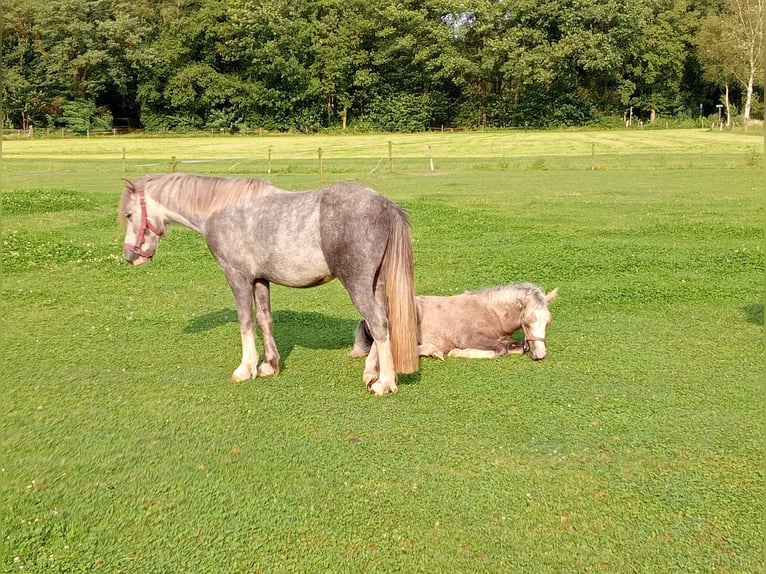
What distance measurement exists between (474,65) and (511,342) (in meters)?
72.2

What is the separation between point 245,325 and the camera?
6.79 meters

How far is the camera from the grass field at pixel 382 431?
4145 mm

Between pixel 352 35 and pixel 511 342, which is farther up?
pixel 352 35

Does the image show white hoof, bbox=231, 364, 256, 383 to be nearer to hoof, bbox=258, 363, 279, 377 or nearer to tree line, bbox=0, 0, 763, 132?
hoof, bbox=258, 363, 279, 377

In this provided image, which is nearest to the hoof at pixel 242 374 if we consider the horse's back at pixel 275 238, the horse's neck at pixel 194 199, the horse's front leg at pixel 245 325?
the horse's front leg at pixel 245 325

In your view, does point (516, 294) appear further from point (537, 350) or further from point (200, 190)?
point (200, 190)

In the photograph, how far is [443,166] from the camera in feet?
132

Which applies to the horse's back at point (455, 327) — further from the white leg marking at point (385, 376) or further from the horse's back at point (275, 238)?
the horse's back at point (275, 238)

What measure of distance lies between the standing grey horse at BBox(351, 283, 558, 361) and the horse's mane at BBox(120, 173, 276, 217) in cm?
201

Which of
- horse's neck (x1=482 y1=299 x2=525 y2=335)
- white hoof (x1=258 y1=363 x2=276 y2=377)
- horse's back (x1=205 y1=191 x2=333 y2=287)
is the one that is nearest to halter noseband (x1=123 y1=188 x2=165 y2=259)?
horse's back (x1=205 y1=191 x2=333 y2=287)

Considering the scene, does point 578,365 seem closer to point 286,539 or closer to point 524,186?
point 286,539

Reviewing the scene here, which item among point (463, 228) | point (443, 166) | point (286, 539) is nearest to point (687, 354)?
point (286, 539)

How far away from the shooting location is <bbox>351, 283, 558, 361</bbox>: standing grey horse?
756 centimetres

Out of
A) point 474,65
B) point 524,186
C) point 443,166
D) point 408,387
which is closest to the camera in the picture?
point 408,387
